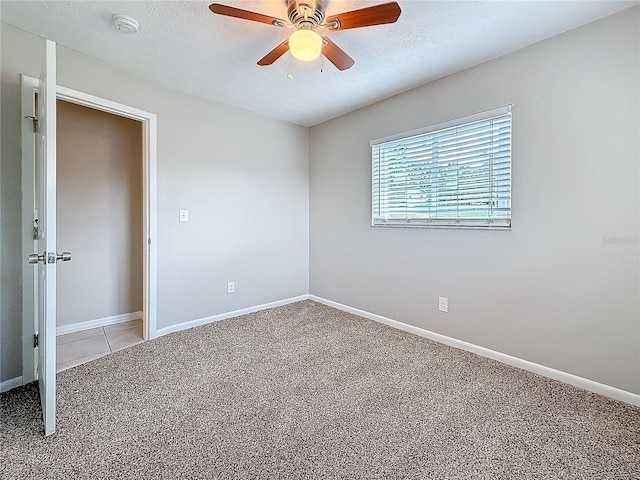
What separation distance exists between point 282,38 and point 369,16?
786 mm

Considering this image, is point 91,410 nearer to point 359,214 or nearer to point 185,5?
point 185,5

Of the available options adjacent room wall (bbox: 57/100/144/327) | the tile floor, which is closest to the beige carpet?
the tile floor

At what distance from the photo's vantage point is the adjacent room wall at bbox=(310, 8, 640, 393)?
5.85 ft

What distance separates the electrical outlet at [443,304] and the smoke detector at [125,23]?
3.02 m

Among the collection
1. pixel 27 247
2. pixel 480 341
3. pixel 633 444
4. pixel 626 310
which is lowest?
pixel 633 444

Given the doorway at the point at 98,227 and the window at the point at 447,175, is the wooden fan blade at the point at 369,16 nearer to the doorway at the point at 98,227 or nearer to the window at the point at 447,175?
the window at the point at 447,175

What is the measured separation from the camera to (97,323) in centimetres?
320

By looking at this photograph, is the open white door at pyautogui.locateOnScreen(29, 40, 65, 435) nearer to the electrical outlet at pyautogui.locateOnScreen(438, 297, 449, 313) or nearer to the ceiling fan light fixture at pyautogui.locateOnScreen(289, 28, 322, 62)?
the ceiling fan light fixture at pyautogui.locateOnScreen(289, 28, 322, 62)

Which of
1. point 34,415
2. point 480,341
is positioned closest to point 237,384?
point 34,415

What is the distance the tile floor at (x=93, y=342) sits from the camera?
7.86ft

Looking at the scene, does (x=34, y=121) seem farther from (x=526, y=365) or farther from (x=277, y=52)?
(x=526, y=365)

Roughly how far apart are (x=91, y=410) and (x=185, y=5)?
2.36m

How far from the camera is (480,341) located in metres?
2.45

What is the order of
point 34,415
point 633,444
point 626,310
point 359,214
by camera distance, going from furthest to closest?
point 359,214 < point 626,310 < point 34,415 < point 633,444
